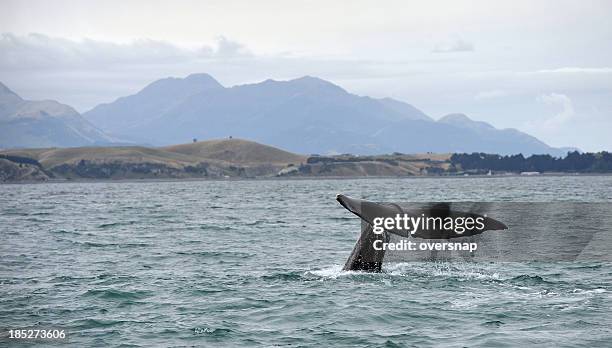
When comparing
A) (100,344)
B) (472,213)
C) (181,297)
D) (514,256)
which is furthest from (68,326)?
(514,256)

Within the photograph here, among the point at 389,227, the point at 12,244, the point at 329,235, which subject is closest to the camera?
the point at 389,227

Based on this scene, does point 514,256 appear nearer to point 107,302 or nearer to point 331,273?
point 331,273

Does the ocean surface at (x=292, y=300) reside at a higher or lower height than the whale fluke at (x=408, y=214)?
lower

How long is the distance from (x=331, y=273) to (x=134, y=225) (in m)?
37.3

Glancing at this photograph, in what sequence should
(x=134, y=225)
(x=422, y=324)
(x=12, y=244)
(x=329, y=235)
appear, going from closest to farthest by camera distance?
(x=422, y=324)
(x=12, y=244)
(x=329, y=235)
(x=134, y=225)

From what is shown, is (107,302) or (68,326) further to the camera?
(107,302)

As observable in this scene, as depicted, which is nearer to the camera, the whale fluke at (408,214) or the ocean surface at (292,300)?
the ocean surface at (292,300)

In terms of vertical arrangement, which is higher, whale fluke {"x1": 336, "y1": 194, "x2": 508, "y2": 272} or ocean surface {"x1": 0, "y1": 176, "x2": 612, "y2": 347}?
whale fluke {"x1": 336, "y1": 194, "x2": 508, "y2": 272}

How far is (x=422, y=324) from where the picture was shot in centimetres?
2158

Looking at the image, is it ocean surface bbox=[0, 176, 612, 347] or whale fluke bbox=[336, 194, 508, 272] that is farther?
whale fluke bbox=[336, 194, 508, 272]

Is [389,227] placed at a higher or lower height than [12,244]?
higher

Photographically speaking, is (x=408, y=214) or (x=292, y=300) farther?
(x=292, y=300)

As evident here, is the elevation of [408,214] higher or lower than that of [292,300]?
higher

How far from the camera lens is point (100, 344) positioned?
19938 mm
